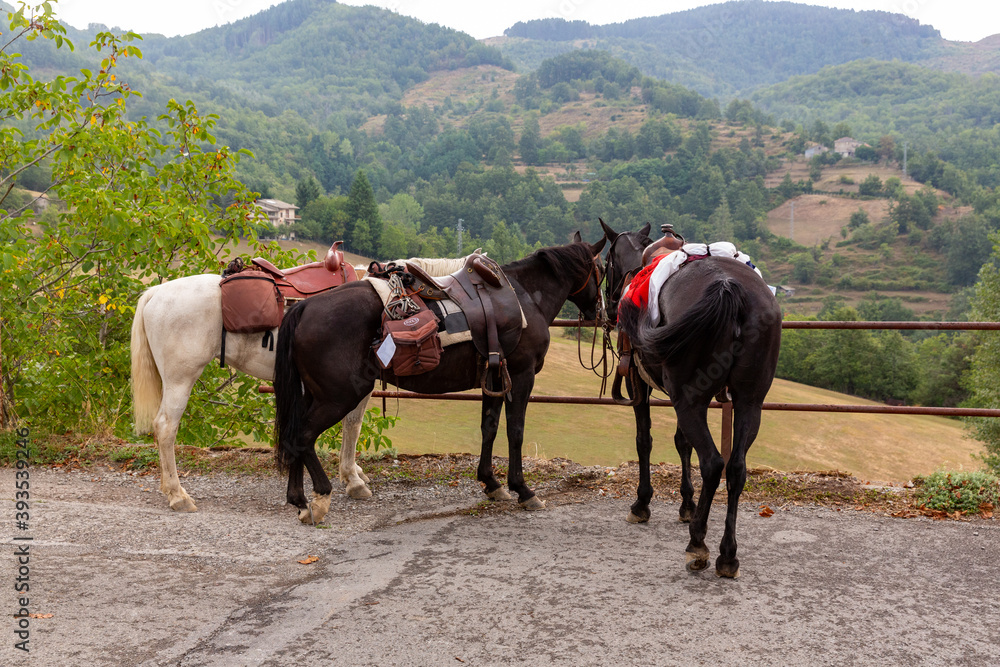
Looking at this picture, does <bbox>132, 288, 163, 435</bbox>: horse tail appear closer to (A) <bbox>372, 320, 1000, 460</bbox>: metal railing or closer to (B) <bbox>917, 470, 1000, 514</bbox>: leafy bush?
(A) <bbox>372, 320, 1000, 460</bbox>: metal railing

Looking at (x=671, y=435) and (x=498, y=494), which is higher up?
(x=498, y=494)

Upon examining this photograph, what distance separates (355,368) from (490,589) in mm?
1668

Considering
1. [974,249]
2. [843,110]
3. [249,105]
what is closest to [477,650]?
[974,249]

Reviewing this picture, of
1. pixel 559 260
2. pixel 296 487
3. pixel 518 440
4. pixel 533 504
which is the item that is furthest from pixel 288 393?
pixel 559 260

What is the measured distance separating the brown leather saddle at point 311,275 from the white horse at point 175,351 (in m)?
0.34

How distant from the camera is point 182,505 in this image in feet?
16.2

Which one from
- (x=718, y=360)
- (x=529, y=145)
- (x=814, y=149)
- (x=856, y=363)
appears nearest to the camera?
(x=718, y=360)

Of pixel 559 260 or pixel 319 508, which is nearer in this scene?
pixel 319 508

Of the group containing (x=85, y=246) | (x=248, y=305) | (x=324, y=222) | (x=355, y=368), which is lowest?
(x=355, y=368)

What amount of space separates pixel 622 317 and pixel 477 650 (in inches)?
90.0

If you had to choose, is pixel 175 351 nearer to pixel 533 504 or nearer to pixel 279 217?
pixel 533 504

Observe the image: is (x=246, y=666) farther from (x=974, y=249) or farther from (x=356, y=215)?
(x=974, y=249)

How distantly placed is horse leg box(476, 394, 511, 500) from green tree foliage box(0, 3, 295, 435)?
3159mm

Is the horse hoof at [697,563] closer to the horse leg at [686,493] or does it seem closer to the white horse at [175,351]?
the horse leg at [686,493]
